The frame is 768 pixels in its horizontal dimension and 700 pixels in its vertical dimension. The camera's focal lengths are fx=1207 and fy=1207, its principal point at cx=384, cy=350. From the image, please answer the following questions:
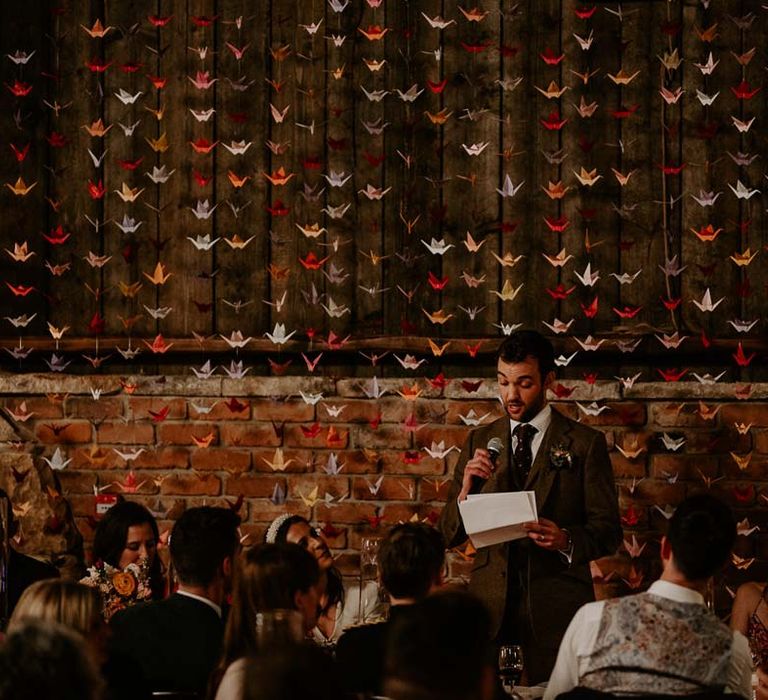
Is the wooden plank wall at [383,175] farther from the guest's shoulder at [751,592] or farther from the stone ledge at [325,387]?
the guest's shoulder at [751,592]

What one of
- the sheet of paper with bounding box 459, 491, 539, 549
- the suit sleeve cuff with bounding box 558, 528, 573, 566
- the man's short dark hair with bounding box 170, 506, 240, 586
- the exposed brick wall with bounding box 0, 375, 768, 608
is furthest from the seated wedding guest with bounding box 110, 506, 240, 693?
the exposed brick wall with bounding box 0, 375, 768, 608

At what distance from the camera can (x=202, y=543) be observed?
3.16 m

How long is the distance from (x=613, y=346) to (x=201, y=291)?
1697mm

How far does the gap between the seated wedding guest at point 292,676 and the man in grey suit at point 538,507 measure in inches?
80.7

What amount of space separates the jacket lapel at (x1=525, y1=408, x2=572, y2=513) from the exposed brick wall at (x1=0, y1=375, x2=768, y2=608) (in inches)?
Result: 33.9

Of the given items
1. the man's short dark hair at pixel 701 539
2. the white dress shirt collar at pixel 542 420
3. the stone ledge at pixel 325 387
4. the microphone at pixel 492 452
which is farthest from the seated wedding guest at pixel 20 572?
the man's short dark hair at pixel 701 539

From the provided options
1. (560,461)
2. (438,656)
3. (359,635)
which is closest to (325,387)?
(560,461)

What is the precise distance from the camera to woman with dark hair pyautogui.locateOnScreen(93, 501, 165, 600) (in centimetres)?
432

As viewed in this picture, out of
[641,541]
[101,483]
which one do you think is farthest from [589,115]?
[101,483]

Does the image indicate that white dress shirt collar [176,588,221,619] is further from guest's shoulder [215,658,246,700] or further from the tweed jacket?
the tweed jacket

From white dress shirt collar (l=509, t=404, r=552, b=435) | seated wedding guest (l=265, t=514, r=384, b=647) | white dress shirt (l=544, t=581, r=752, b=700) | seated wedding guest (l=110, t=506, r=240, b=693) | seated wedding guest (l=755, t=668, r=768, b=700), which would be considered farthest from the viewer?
seated wedding guest (l=265, t=514, r=384, b=647)

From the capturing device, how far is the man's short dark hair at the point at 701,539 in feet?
8.37

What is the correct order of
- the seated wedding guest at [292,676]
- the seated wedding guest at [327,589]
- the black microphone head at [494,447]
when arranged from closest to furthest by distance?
the seated wedding guest at [292,676] < the black microphone head at [494,447] < the seated wedding guest at [327,589]

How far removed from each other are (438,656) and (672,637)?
0.83 metres
